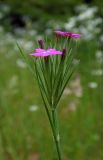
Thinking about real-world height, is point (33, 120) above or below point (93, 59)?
above

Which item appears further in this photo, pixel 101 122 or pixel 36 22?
pixel 36 22

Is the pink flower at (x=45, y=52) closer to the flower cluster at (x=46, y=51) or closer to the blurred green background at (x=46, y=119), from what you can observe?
the flower cluster at (x=46, y=51)

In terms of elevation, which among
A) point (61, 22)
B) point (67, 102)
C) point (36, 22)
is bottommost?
point (36, 22)

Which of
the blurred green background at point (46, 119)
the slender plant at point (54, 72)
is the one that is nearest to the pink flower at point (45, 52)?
the slender plant at point (54, 72)

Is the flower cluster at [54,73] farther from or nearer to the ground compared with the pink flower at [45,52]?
nearer to the ground

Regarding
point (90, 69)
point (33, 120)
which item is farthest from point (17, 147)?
point (90, 69)

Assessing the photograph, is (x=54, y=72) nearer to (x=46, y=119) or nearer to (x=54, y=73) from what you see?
(x=54, y=73)

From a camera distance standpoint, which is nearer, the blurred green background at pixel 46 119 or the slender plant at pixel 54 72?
the slender plant at pixel 54 72

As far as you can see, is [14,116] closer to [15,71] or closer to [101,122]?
[101,122]

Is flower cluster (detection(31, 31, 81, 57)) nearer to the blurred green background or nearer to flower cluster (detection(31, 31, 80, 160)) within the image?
flower cluster (detection(31, 31, 80, 160))
